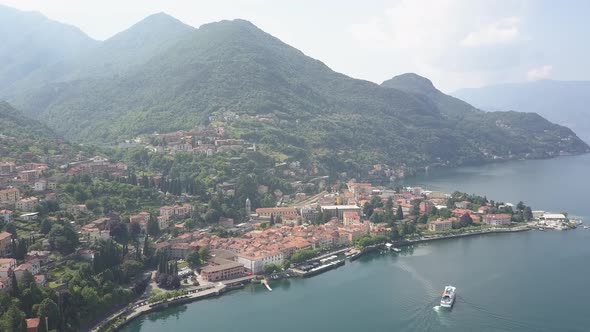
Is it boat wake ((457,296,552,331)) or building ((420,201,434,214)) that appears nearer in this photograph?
boat wake ((457,296,552,331))

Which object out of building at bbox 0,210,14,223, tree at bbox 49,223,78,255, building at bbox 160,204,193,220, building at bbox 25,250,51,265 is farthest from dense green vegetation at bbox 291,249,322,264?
building at bbox 0,210,14,223

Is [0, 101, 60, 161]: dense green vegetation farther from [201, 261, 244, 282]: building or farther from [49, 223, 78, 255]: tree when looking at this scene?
[201, 261, 244, 282]: building

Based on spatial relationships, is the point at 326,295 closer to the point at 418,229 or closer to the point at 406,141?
the point at 418,229

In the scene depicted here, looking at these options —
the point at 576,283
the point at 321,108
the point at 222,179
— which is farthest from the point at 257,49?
the point at 576,283

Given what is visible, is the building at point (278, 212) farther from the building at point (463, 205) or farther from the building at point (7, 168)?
the building at point (7, 168)

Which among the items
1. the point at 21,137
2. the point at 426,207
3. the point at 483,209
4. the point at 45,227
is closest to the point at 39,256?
the point at 45,227

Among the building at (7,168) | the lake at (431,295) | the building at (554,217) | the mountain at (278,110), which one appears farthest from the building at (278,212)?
the building at (554,217)
